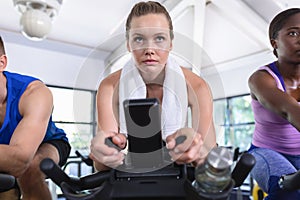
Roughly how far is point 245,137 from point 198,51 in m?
6.38

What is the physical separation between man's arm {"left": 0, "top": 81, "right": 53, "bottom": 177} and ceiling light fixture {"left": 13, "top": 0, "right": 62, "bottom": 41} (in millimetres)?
1892

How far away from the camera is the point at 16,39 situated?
245 inches

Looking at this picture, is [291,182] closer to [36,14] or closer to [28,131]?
[28,131]

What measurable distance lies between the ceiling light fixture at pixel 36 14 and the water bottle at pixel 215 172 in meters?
2.71

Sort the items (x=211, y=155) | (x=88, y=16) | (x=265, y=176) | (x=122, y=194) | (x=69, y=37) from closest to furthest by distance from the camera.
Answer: (x=211, y=155), (x=122, y=194), (x=265, y=176), (x=88, y=16), (x=69, y=37)

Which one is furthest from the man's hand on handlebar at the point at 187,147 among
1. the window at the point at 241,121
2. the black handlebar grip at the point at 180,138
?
the window at the point at 241,121

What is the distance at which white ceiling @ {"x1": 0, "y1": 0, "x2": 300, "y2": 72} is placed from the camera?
15.8 feet

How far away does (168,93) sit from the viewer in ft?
2.16

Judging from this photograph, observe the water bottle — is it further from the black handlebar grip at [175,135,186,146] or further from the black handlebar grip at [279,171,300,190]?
the black handlebar grip at [279,171,300,190]

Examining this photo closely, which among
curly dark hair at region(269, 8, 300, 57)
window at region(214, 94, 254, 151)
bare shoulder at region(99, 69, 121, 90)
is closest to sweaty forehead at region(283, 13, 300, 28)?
curly dark hair at region(269, 8, 300, 57)

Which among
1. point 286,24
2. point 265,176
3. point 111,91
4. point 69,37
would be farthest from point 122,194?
point 69,37

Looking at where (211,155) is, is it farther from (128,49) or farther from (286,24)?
(286,24)

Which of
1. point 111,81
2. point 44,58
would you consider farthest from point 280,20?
point 44,58

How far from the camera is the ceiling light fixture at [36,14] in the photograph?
9.42 ft
